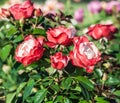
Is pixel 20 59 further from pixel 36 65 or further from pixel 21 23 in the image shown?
pixel 21 23

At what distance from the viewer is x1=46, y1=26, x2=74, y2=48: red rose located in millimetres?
2074

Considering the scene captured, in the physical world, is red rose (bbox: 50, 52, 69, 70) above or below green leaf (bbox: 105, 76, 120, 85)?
above

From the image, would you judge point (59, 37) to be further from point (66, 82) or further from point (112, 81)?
point (112, 81)

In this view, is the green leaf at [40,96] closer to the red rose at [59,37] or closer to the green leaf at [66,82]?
the green leaf at [66,82]

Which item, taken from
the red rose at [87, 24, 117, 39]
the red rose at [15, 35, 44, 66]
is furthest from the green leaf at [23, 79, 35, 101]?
the red rose at [87, 24, 117, 39]

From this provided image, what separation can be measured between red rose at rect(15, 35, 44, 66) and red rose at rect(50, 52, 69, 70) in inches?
3.1

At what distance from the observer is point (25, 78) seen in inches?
94.1

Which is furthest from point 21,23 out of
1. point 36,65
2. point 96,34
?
point 96,34

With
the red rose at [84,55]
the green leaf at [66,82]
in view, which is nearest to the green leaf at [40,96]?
the green leaf at [66,82]

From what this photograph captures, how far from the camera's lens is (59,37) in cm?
207

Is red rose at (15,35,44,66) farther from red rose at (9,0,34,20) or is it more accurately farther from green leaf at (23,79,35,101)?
red rose at (9,0,34,20)

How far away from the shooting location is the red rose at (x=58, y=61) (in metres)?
1.99

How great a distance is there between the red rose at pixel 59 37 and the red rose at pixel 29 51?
68 mm

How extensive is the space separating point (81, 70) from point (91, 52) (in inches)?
5.8
